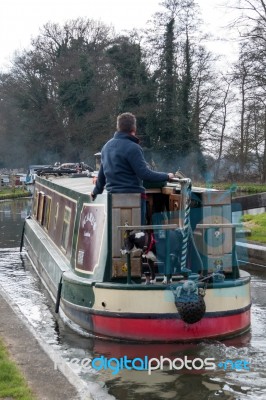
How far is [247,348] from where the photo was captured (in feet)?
23.7

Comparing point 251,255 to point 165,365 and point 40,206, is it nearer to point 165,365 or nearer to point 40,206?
point 40,206

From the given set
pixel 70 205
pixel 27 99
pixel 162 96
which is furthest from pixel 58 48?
pixel 70 205

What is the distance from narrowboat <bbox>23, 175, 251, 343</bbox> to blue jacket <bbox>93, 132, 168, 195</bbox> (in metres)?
0.18

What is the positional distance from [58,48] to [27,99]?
14.6 feet

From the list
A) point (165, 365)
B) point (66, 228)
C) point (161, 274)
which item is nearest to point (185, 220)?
point (161, 274)

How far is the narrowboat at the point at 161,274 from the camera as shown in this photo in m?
7.03

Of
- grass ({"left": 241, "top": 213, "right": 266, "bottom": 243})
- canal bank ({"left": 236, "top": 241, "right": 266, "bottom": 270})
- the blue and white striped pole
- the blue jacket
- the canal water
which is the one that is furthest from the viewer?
grass ({"left": 241, "top": 213, "right": 266, "bottom": 243})

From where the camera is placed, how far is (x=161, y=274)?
7801 mm

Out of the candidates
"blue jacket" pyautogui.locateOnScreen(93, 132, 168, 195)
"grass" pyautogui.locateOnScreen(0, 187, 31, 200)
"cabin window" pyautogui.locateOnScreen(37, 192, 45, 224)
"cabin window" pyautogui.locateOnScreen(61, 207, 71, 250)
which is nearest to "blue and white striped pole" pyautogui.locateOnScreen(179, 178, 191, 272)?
"blue jacket" pyautogui.locateOnScreen(93, 132, 168, 195)

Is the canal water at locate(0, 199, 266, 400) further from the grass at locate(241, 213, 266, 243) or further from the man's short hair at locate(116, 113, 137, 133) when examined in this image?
the grass at locate(241, 213, 266, 243)

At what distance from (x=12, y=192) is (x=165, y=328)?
30.4 metres

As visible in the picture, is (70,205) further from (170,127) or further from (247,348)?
(170,127)

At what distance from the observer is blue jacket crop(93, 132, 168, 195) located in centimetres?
720

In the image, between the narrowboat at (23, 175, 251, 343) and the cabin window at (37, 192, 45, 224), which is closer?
the narrowboat at (23, 175, 251, 343)
